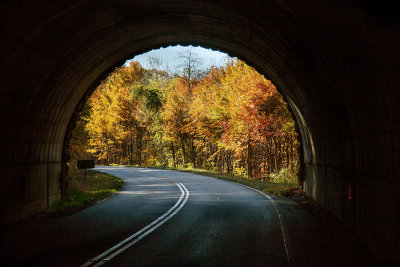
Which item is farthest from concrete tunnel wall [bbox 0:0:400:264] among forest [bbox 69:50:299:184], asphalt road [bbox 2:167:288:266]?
forest [bbox 69:50:299:184]

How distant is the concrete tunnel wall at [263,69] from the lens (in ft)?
19.7

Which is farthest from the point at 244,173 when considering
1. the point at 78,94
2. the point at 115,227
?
the point at 115,227

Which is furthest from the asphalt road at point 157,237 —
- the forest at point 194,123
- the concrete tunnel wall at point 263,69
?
the forest at point 194,123

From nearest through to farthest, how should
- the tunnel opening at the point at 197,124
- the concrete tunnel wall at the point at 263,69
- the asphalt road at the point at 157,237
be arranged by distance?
the concrete tunnel wall at the point at 263,69
the asphalt road at the point at 157,237
the tunnel opening at the point at 197,124

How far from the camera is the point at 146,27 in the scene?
11859mm

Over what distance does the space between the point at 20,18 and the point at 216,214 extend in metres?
7.66

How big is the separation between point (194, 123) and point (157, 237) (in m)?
32.3

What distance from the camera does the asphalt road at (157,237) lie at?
653cm

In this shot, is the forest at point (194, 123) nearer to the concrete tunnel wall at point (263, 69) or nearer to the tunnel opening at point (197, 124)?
the tunnel opening at point (197, 124)

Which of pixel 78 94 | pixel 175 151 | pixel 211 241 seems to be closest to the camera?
pixel 211 241

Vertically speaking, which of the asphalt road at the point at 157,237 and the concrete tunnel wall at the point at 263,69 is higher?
the concrete tunnel wall at the point at 263,69

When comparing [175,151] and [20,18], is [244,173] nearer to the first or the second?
[175,151]

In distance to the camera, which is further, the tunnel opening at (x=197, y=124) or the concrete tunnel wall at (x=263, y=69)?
the tunnel opening at (x=197, y=124)

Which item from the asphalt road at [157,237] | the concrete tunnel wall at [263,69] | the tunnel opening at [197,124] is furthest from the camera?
the tunnel opening at [197,124]
